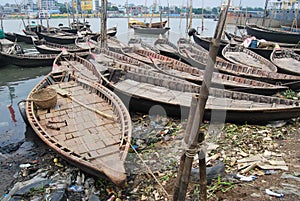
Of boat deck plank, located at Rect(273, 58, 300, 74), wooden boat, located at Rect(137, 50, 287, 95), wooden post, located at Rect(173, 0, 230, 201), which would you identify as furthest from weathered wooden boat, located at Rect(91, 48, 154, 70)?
wooden post, located at Rect(173, 0, 230, 201)

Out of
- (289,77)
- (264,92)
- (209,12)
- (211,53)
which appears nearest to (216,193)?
(211,53)

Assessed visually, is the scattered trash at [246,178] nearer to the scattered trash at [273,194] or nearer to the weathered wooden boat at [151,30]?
the scattered trash at [273,194]

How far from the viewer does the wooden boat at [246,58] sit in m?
13.2

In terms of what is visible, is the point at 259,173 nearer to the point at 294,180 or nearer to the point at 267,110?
the point at 294,180

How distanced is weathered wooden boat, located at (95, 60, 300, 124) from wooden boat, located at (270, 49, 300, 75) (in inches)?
207

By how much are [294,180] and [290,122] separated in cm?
342

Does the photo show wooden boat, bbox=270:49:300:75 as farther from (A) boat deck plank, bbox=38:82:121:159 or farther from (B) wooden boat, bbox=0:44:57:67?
(B) wooden boat, bbox=0:44:57:67

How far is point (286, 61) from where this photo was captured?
14.2 m

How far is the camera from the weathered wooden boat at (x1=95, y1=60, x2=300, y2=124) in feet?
24.8

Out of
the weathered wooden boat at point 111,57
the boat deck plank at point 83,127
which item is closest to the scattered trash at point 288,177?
the boat deck plank at point 83,127

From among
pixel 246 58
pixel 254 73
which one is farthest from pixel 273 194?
pixel 246 58

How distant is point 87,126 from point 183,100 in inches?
147

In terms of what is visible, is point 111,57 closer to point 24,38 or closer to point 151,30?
point 24,38

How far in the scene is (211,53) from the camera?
3.02 metres
